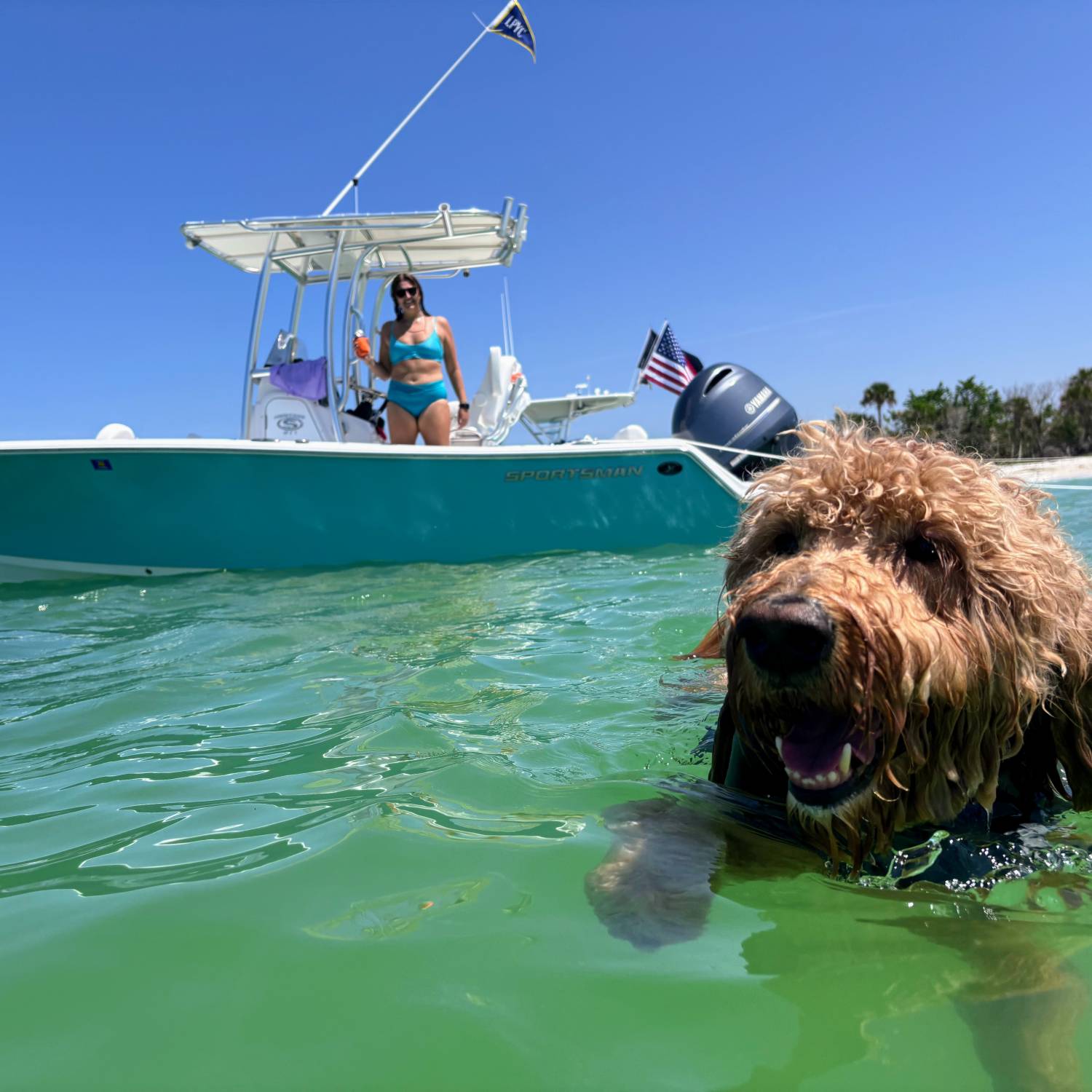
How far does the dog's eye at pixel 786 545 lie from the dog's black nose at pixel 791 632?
1.87 feet

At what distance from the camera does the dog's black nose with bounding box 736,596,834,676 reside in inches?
74.8

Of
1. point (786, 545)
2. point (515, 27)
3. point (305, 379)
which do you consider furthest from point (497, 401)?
point (786, 545)

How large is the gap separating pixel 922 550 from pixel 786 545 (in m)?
0.37

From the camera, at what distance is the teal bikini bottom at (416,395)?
9719mm

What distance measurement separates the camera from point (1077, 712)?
7.55 feet

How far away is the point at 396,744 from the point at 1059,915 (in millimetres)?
2211

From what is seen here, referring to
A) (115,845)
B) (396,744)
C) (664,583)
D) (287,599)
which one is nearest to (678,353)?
(664,583)

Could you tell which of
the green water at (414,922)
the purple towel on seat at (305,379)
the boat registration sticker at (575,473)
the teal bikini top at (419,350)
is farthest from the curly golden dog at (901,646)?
the purple towel on seat at (305,379)

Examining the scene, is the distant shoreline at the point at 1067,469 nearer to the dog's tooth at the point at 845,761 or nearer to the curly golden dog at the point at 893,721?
the curly golden dog at the point at 893,721

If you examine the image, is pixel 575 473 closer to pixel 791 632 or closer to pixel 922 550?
pixel 922 550

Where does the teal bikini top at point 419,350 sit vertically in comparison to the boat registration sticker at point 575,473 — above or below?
above

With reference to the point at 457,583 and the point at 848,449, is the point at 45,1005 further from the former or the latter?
the point at 457,583

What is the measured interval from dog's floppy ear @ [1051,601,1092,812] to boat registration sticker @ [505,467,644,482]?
25.4 ft

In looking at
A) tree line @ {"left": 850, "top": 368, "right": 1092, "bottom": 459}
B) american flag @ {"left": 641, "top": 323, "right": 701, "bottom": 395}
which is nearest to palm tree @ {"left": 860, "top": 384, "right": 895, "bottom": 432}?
tree line @ {"left": 850, "top": 368, "right": 1092, "bottom": 459}
